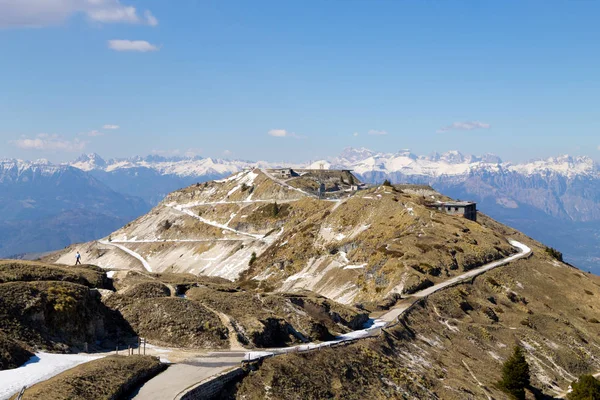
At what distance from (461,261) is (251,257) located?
61.0 metres

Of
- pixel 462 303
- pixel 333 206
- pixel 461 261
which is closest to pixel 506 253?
pixel 461 261

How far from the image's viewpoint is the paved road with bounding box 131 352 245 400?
37.0 metres

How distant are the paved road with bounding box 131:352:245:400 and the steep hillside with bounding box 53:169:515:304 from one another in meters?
45.4

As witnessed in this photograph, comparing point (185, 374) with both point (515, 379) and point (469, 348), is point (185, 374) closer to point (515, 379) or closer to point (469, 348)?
point (515, 379)

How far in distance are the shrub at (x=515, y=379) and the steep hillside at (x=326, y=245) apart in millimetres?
25131

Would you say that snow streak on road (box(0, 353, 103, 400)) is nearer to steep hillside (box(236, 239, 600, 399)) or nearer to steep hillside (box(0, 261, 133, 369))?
steep hillside (box(0, 261, 133, 369))

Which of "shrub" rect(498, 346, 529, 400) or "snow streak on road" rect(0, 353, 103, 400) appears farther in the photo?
"shrub" rect(498, 346, 529, 400)

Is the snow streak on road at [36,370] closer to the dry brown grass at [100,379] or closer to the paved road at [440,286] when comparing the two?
the dry brown grass at [100,379]

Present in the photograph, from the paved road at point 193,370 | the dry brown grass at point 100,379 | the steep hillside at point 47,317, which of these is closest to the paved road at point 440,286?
the paved road at point 193,370

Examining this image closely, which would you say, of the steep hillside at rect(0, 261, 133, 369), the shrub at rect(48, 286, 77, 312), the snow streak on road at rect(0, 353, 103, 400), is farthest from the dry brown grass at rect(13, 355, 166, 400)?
the shrub at rect(48, 286, 77, 312)

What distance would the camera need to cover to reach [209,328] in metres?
51.2

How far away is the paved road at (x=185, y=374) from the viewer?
36969 millimetres

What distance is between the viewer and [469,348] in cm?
7288

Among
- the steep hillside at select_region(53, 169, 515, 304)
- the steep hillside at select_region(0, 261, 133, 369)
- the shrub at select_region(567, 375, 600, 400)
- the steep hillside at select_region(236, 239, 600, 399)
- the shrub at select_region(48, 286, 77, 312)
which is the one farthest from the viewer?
the steep hillside at select_region(53, 169, 515, 304)
